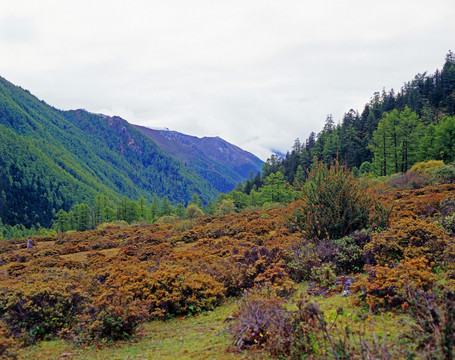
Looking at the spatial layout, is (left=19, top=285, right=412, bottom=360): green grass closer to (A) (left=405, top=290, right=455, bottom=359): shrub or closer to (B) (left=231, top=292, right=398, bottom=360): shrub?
(B) (left=231, top=292, right=398, bottom=360): shrub

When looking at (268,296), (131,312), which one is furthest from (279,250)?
(131,312)

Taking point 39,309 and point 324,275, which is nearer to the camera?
point 39,309

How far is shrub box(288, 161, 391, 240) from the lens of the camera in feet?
30.5

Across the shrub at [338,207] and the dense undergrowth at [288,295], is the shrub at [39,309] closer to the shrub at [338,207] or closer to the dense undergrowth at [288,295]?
the dense undergrowth at [288,295]

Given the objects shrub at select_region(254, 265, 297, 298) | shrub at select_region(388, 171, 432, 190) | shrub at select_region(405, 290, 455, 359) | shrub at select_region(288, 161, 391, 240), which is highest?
shrub at select_region(388, 171, 432, 190)

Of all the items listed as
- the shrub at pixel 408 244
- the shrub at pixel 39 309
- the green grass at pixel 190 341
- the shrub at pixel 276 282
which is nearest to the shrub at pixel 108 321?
the green grass at pixel 190 341

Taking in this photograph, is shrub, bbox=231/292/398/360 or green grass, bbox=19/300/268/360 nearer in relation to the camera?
shrub, bbox=231/292/398/360

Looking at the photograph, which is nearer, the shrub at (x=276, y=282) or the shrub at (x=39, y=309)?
the shrub at (x=276, y=282)

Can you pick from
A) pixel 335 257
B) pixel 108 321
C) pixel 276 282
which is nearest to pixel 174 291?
pixel 108 321

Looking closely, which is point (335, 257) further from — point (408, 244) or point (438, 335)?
point (438, 335)

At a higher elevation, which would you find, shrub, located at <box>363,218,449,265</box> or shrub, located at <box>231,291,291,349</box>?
shrub, located at <box>363,218,449,265</box>

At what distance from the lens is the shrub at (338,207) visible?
930 centimetres

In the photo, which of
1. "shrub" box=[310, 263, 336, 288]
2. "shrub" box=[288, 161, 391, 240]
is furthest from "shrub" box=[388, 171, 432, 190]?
"shrub" box=[310, 263, 336, 288]

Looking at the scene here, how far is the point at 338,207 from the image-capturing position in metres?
9.27
